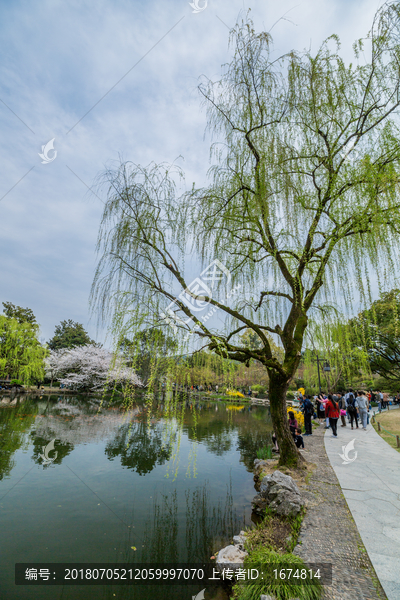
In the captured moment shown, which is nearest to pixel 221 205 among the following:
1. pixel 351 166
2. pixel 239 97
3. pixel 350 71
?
pixel 239 97

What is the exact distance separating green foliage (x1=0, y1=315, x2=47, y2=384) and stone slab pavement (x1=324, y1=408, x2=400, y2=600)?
22.9m

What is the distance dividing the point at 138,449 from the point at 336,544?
26.1 feet

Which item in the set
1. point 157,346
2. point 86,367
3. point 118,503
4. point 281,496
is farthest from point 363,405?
point 86,367

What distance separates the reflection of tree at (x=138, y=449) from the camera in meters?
8.25

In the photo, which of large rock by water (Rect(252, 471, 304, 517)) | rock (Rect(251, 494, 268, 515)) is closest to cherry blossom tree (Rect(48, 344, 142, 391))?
rock (Rect(251, 494, 268, 515))

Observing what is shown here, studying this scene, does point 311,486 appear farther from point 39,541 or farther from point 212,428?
point 212,428

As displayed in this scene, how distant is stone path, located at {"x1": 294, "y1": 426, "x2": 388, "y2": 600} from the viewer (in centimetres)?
264

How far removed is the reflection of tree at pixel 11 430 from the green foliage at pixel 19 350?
21.3 feet

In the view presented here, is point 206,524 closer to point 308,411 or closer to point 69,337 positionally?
point 308,411

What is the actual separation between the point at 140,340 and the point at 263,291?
8.01 ft

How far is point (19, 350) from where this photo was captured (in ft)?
76.5

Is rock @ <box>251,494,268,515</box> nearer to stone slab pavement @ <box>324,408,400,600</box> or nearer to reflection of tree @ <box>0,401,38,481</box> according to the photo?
stone slab pavement @ <box>324,408,400,600</box>

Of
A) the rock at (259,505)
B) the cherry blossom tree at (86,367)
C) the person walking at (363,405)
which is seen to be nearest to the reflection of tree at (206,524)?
the rock at (259,505)

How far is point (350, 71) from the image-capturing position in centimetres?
370
